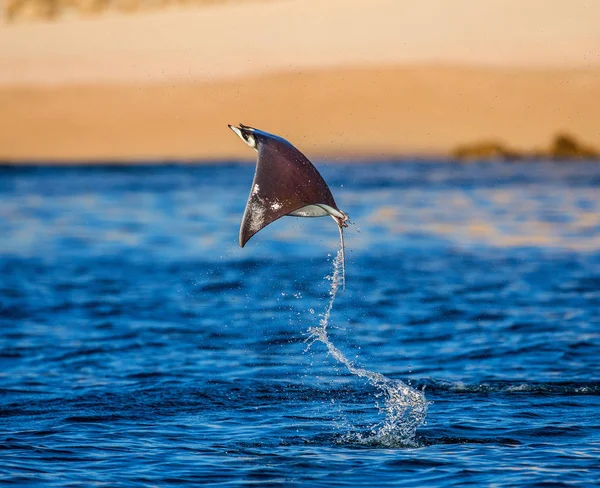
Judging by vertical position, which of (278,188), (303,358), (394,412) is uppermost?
(278,188)

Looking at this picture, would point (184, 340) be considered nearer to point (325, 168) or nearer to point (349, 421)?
point (349, 421)

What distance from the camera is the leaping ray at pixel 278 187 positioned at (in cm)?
1135

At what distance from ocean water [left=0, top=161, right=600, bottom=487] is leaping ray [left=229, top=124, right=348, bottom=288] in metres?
2.16

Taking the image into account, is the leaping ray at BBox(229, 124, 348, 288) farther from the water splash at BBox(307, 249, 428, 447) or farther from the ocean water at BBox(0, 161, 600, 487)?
the ocean water at BBox(0, 161, 600, 487)

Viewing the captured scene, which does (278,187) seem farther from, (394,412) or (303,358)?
(303,358)

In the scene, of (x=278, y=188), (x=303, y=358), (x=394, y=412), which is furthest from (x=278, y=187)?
(x=303, y=358)

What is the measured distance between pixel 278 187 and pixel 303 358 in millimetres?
6555

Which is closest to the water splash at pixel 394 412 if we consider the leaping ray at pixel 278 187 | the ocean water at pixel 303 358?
the ocean water at pixel 303 358

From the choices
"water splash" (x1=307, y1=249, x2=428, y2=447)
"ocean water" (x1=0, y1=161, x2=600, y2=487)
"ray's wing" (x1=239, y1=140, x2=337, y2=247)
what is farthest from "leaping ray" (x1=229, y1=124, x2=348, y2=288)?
"ocean water" (x1=0, y1=161, x2=600, y2=487)

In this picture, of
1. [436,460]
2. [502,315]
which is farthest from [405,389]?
[502,315]

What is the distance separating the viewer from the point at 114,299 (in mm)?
24297

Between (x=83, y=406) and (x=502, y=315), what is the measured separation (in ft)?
33.6

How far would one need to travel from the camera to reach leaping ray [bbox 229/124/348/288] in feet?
37.2

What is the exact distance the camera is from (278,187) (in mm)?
11492
